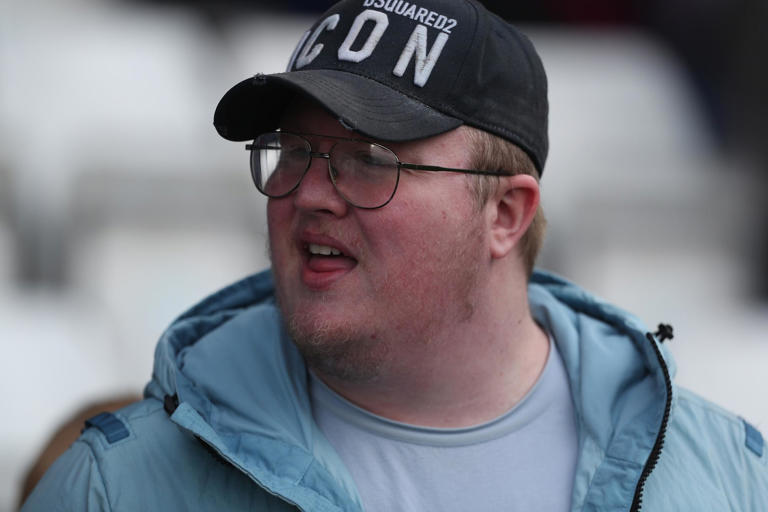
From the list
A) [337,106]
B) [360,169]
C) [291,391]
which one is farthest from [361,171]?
[291,391]

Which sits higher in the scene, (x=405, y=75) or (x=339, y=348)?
(x=405, y=75)

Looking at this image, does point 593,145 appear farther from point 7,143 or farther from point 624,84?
point 7,143

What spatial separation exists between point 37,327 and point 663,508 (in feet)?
12.4

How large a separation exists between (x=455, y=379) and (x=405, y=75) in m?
0.67

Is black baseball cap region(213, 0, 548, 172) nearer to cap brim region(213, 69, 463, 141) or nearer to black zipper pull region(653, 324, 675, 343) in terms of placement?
cap brim region(213, 69, 463, 141)

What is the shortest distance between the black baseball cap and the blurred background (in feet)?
10.1

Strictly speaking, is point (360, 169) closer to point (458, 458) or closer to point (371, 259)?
point (371, 259)

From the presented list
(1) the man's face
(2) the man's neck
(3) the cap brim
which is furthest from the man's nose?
(2) the man's neck

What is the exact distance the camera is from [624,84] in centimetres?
691

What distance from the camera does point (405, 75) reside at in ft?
6.65

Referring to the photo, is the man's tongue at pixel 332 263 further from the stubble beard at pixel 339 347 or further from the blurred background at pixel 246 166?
the blurred background at pixel 246 166

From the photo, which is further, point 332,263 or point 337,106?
point 332,263

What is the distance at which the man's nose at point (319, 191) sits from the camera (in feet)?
6.51

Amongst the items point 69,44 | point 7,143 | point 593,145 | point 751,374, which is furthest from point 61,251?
point 751,374
